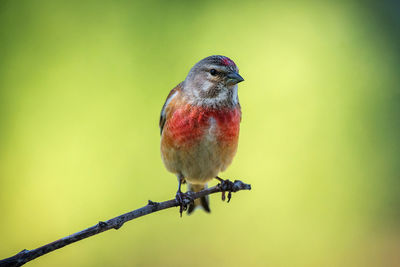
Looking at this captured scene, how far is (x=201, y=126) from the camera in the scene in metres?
3.97

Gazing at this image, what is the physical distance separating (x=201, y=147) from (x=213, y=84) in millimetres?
572

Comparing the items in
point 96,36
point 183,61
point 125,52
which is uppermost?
point 96,36

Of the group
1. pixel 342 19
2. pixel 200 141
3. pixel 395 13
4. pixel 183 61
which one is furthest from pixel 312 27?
pixel 200 141

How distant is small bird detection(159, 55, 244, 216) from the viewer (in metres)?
3.91

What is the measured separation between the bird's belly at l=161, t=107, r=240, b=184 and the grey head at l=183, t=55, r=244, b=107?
16 centimetres

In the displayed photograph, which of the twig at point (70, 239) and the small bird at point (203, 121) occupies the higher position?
the small bird at point (203, 121)

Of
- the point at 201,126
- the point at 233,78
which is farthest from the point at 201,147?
the point at 233,78

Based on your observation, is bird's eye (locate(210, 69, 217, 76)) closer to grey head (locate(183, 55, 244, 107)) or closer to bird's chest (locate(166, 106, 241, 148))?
grey head (locate(183, 55, 244, 107))

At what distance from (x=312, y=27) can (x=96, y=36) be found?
4075 mm

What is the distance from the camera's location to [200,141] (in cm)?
403

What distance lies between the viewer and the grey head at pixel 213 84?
3779mm

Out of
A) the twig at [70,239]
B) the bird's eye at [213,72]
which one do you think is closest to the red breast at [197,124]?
the bird's eye at [213,72]

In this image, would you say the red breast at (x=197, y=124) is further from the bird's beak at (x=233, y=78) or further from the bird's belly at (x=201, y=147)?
the bird's beak at (x=233, y=78)

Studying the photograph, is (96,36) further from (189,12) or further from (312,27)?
(312,27)
